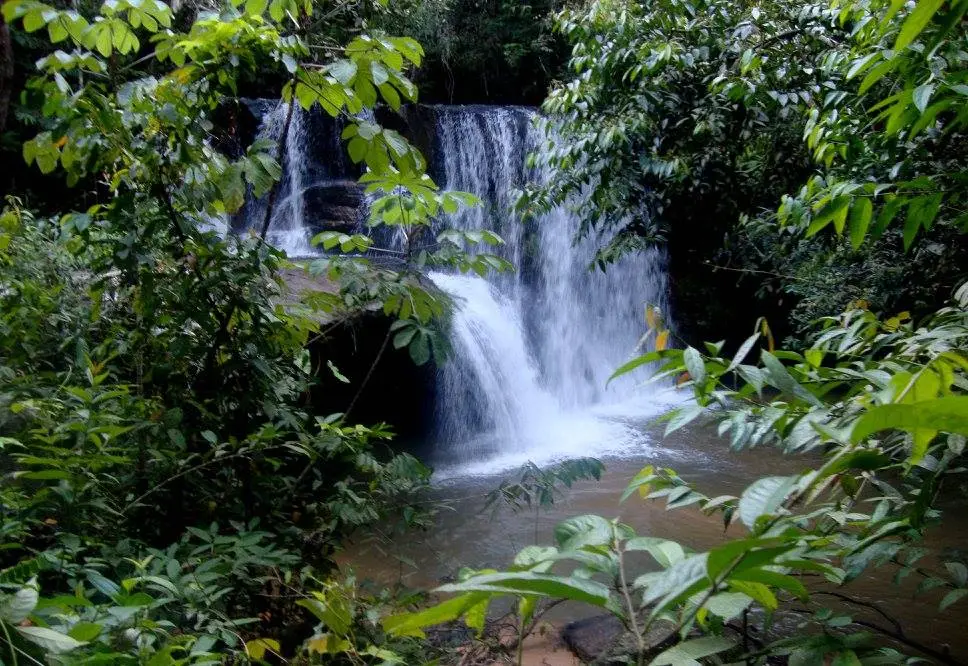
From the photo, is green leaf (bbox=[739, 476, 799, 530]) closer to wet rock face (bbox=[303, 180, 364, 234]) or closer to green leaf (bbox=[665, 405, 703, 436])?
green leaf (bbox=[665, 405, 703, 436])

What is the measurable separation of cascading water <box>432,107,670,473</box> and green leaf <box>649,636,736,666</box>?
539 centimetres

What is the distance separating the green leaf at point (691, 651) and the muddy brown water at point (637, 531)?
1.81 metres

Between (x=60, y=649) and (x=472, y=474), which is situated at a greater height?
(x=60, y=649)

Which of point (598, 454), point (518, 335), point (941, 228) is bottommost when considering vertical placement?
point (598, 454)

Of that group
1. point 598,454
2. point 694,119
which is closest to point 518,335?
point 598,454

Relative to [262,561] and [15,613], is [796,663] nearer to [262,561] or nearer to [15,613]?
→ [15,613]

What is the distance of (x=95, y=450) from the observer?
194cm

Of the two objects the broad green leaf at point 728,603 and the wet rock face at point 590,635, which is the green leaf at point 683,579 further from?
the wet rock face at point 590,635

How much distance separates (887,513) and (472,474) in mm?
5010

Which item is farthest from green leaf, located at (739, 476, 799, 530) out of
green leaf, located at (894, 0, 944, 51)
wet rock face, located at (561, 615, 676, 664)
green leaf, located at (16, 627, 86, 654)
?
wet rock face, located at (561, 615, 676, 664)

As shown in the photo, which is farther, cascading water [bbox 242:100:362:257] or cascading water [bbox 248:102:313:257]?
cascading water [bbox 242:100:362:257]

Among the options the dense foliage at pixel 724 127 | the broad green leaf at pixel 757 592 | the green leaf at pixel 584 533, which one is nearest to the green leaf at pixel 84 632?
the green leaf at pixel 584 533

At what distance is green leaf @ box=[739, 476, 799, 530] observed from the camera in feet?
2.16

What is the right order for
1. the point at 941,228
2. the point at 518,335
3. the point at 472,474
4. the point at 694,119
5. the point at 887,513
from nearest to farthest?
the point at 887,513 < the point at 941,228 < the point at 694,119 < the point at 472,474 < the point at 518,335
